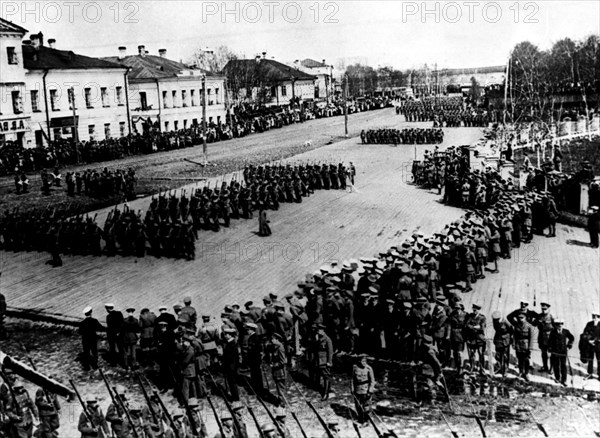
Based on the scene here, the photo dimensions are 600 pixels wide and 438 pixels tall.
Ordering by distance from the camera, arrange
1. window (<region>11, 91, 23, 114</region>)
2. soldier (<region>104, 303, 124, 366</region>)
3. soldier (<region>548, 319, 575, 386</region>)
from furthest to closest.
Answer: window (<region>11, 91, 23, 114</region>)
soldier (<region>104, 303, 124, 366</region>)
soldier (<region>548, 319, 575, 386</region>)

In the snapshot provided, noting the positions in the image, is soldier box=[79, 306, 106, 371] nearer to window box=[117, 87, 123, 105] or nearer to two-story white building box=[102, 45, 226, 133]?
window box=[117, 87, 123, 105]

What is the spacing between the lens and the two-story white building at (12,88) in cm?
3562

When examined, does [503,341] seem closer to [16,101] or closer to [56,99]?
[16,101]

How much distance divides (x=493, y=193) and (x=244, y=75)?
207 feet

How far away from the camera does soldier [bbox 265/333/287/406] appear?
9.34m

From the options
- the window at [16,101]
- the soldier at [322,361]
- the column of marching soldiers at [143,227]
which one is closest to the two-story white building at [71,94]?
the window at [16,101]

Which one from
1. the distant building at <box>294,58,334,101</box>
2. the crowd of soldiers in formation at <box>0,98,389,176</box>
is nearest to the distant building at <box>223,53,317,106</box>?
the crowd of soldiers in formation at <box>0,98,389,176</box>

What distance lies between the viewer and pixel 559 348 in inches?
377

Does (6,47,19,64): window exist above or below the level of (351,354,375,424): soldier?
above

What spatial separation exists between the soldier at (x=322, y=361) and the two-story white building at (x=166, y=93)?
38.9m

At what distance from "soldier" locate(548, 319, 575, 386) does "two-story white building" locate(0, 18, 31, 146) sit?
107 ft

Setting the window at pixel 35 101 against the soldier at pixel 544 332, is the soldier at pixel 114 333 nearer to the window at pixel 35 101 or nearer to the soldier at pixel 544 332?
the soldier at pixel 544 332

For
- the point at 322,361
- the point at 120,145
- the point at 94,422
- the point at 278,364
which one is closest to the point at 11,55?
the point at 120,145

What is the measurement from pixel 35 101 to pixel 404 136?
Answer: 74.0 ft
